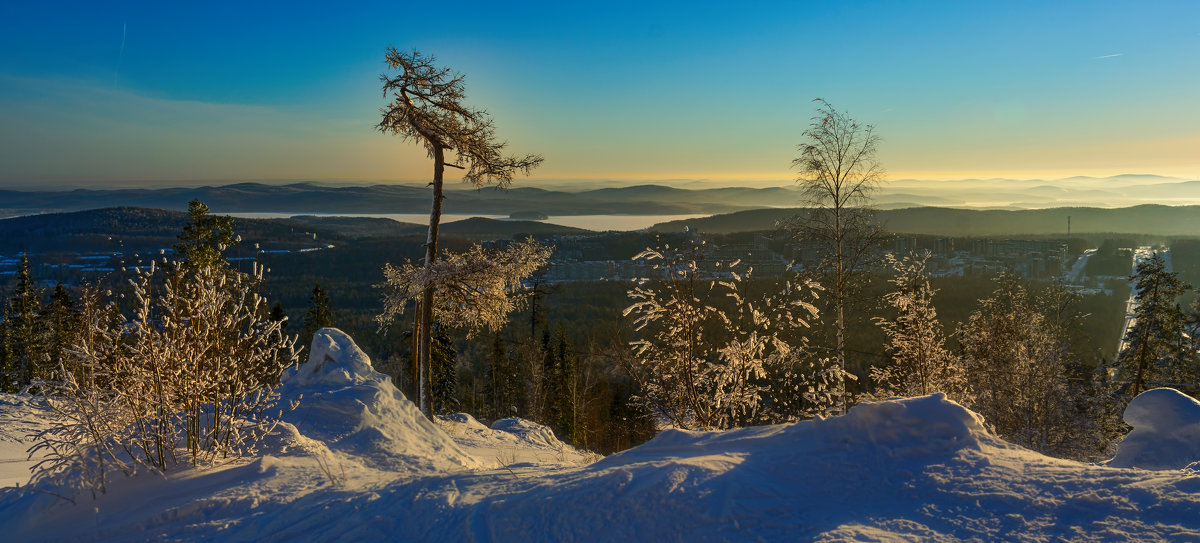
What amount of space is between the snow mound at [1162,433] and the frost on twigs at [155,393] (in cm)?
799

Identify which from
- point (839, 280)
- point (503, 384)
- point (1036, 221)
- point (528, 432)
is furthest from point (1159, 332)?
point (1036, 221)

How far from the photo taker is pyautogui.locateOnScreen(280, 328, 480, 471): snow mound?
813 cm

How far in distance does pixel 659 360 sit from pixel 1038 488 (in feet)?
28.4

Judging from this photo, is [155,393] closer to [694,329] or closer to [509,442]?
[694,329]

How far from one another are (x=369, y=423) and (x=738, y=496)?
663 centimetres

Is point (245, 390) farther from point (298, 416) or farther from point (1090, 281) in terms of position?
point (1090, 281)

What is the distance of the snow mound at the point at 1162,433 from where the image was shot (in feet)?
17.1

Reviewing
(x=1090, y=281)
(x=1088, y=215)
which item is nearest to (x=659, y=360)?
(x=1090, y=281)

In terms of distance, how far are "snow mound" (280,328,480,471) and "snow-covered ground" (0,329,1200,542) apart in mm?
1771

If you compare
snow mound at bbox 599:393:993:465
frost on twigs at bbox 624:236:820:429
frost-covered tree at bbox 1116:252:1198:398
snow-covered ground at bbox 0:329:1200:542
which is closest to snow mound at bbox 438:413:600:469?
frost on twigs at bbox 624:236:820:429

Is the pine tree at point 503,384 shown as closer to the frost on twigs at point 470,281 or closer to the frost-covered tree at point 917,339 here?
the frost on twigs at point 470,281

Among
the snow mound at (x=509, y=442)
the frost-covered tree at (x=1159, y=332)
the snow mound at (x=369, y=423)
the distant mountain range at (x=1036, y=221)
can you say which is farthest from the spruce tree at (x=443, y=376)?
the distant mountain range at (x=1036, y=221)

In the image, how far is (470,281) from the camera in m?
14.6

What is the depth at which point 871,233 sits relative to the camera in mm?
16109
